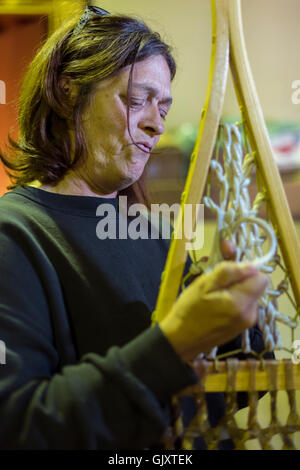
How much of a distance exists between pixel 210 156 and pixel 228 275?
196mm

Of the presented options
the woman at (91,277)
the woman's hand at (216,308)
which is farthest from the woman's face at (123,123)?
the woman's hand at (216,308)

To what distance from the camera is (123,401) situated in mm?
505

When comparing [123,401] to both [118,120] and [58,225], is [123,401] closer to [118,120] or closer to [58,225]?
[58,225]

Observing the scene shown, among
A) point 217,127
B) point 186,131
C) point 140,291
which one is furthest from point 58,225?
point 186,131

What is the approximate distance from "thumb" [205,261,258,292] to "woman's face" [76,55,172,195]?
1.12ft

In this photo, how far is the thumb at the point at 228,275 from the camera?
0.48 m

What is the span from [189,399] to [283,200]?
0.32m

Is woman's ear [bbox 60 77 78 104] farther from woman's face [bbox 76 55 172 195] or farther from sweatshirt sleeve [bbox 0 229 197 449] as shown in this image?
sweatshirt sleeve [bbox 0 229 197 449]

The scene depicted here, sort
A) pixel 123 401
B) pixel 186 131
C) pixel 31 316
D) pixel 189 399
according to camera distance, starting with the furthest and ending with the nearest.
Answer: pixel 186 131
pixel 189 399
pixel 31 316
pixel 123 401

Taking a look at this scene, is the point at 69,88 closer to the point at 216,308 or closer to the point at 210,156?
the point at 210,156

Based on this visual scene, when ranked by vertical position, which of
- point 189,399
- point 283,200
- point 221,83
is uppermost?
Result: point 221,83

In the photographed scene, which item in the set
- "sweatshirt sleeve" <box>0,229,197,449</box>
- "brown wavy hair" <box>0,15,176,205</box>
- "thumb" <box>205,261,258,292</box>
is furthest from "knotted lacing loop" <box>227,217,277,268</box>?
"brown wavy hair" <box>0,15,176,205</box>

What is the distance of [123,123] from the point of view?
0.76 meters

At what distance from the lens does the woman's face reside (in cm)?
77
